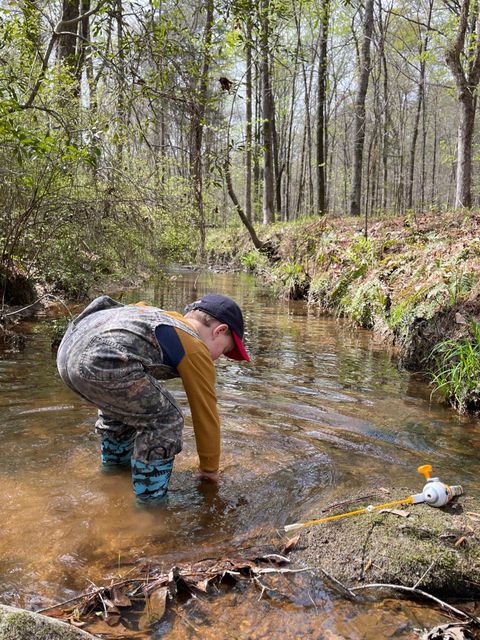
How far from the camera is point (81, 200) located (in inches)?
272

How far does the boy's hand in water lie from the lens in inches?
121

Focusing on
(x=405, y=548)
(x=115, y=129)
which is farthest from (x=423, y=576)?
(x=115, y=129)

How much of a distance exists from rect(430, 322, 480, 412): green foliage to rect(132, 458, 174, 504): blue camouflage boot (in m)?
3.01

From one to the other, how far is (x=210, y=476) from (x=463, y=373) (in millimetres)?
2769

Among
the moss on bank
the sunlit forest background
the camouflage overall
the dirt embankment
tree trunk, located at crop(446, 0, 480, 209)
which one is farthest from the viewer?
tree trunk, located at crop(446, 0, 480, 209)

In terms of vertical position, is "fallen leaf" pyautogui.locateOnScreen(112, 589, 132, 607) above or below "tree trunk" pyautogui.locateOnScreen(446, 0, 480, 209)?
below

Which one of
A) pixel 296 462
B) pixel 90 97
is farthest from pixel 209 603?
pixel 90 97

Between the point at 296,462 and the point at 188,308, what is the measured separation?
1.37m

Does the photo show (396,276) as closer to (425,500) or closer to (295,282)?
(295,282)

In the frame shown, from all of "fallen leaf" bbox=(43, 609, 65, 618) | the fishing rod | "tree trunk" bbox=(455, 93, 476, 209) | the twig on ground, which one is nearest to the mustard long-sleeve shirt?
the fishing rod

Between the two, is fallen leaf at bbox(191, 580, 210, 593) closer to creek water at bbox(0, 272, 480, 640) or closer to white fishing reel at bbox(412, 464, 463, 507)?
creek water at bbox(0, 272, 480, 640)

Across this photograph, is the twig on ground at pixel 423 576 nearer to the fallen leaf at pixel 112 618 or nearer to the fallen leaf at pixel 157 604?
the fallen leaf at pixel 157 604

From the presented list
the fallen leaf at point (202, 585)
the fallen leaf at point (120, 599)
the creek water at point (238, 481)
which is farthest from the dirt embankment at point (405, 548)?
the fallen leaf at point (120, 599)

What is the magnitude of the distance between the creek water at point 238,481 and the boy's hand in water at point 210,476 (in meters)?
Answer: 0.06
